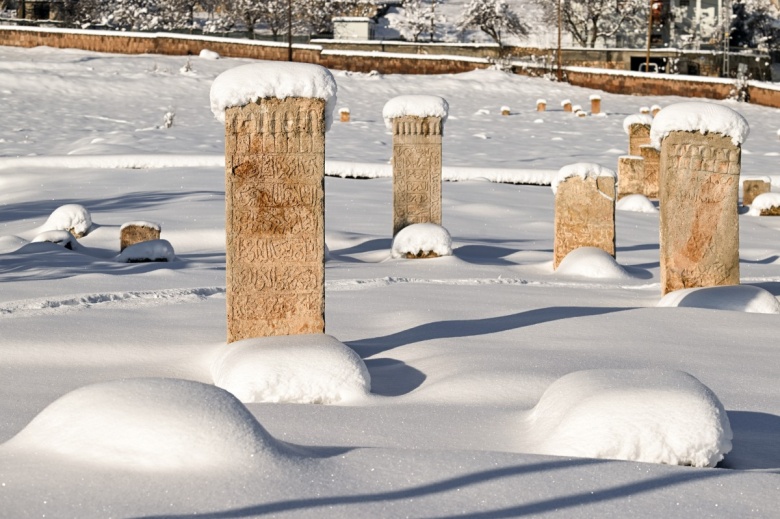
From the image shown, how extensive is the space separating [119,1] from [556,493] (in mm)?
71864

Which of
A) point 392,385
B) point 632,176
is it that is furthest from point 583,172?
point 632,176

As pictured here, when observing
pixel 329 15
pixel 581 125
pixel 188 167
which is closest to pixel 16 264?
pixel 188 167

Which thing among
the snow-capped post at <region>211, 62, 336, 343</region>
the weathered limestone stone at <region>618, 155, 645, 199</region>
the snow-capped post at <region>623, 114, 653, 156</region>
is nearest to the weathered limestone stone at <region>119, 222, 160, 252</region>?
the snow-capped post at <region>211, 62, 336, 343</region>

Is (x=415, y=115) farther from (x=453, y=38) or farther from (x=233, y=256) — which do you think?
(x=453, y=38)

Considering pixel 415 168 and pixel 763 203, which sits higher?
pixel 415 168

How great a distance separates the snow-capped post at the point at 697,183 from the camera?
8.89m

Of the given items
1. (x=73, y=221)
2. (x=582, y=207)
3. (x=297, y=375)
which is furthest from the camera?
(x=73, y=221)

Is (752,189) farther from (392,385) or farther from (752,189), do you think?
(392,385)

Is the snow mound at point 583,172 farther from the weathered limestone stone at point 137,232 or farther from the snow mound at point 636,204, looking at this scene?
the snow mound at point 636,204

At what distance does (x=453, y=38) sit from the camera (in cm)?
7475

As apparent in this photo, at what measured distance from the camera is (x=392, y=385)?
596 cm

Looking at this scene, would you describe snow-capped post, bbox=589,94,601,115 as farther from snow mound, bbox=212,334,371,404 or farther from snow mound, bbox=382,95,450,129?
snow mound, bbox=212,334,371,404

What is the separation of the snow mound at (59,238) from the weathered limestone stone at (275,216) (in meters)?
6.44

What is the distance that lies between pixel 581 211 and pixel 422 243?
1.70 m
